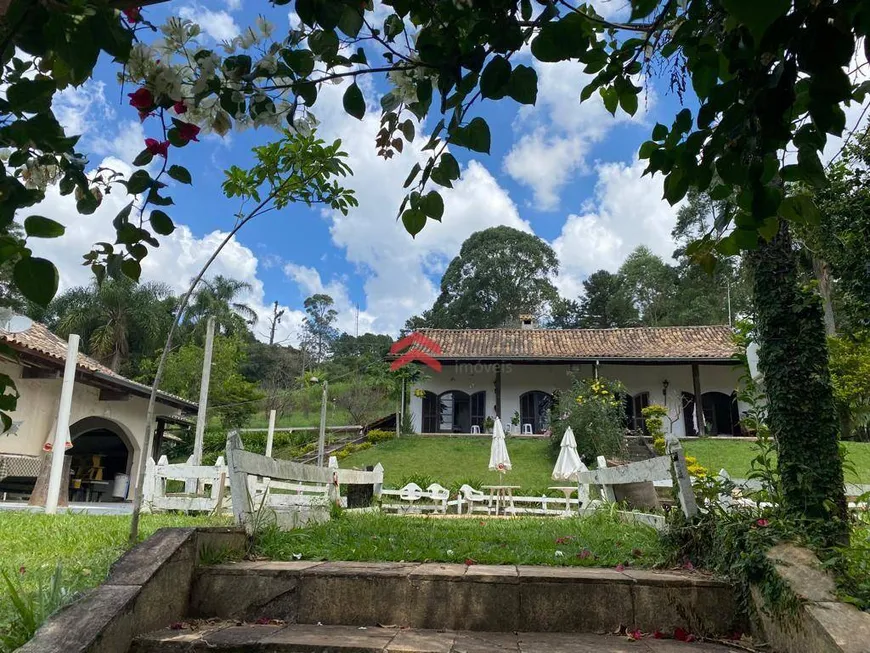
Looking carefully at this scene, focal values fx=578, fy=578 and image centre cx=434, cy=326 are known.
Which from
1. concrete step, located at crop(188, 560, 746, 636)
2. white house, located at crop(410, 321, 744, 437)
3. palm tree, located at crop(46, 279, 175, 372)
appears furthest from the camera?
palm tree, located at crop(46, 279, 175, 372)

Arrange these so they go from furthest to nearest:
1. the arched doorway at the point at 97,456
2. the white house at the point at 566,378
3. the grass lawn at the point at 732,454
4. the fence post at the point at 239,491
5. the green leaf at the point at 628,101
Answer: the white house at the point at 566,378 < the arched doorway at the point at 97,456 < the grass lawn at the point at 732,454 < the fence post at the point at 239,491 < the green leaf at the point at 628,101

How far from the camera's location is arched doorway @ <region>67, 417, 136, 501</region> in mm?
14188

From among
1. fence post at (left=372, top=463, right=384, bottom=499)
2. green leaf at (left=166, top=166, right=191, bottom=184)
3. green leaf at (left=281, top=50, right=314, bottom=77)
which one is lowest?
fence post at (left=372, top=463, right=384, bottom=499)

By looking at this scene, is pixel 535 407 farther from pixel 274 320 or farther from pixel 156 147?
pixel 274 320

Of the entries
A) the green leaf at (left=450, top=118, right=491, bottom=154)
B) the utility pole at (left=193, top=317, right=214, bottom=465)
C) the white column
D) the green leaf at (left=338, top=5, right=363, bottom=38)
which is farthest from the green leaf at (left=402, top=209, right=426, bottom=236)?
the utility pole at (left=193, top=317, right=214, bottom=465)

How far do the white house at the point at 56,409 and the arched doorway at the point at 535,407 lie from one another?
1161 cm

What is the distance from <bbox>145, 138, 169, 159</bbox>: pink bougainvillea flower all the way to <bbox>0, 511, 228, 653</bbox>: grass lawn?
1.81 m

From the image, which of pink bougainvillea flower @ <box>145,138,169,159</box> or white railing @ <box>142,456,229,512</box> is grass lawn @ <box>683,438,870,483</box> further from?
pink bougainvillea flower @ <box>145,138,169,159</box>

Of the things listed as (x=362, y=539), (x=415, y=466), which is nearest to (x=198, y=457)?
(x=415, y=466)

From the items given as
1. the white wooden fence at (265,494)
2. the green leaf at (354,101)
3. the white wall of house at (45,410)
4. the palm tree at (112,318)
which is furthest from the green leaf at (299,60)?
the palm tree at (112,318)

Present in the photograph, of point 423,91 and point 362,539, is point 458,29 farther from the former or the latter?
point 362,539

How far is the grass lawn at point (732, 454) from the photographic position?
13.3 m

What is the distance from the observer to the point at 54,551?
12.6 feet

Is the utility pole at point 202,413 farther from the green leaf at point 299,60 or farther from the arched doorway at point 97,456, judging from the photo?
the green leaf at point 299,60
